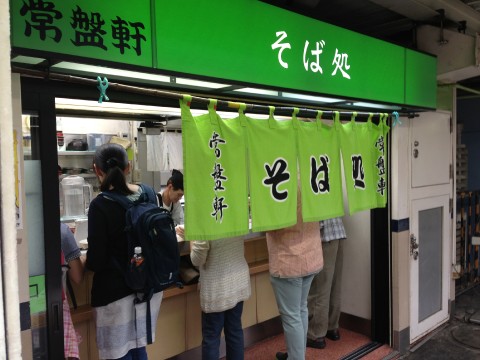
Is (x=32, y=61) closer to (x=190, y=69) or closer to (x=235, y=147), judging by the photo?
(x=190, y=69)

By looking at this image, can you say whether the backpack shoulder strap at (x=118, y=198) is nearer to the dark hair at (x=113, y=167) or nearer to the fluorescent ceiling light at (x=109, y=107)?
the dark hair at (x=113, y=167)

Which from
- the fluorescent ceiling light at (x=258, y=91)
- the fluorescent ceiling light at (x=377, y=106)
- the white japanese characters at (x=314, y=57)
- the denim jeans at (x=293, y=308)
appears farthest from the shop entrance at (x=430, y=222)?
the fluorescent ceiling light at (x=258, y=91)

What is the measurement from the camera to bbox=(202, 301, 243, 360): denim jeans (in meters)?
3.83

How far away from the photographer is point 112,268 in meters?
3.11

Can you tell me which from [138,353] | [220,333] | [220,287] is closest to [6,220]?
[138,353]

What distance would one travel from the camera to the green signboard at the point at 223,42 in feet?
7.27

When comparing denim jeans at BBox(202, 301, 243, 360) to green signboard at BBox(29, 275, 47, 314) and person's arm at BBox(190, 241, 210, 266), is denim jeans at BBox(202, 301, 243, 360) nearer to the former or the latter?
person's arm at BBox(190, 241, 210, 266)

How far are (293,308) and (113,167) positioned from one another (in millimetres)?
2135

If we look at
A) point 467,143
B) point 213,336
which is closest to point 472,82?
point 467,143

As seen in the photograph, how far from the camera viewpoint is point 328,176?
153 inches

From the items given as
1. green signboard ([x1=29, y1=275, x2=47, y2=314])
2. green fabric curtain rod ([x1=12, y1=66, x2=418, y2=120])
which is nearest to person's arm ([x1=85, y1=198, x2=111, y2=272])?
green signboard ([x1=29, y1=275, x2=47, y2=314])

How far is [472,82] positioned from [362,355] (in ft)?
21.6

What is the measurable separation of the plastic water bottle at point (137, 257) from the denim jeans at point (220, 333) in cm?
110

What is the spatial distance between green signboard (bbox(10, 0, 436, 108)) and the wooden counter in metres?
2.08
